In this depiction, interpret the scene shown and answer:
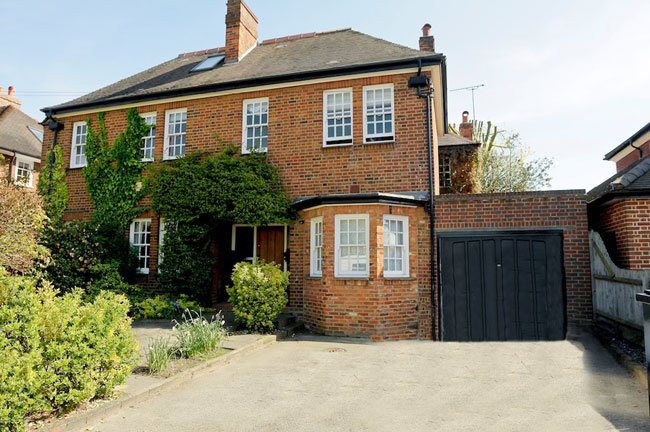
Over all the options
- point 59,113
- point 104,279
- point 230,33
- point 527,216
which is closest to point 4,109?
point 59,113

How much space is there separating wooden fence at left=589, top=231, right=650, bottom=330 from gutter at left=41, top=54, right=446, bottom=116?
575 cm

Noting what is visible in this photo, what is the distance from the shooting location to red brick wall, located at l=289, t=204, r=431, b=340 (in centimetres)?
918

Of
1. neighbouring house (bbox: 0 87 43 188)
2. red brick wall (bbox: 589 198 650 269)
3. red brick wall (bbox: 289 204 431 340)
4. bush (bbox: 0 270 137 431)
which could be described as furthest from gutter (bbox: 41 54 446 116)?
neighbouring house (bbox: 0 87 43 188)

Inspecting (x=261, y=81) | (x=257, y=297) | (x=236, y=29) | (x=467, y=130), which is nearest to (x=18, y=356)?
(x=257, y=297)

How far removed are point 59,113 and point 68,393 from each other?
12.8m

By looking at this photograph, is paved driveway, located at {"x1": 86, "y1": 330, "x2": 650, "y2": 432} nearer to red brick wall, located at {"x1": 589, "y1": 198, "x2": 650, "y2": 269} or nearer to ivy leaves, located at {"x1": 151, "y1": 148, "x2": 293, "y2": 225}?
red brick wall, located at {"x1": 589, "y1": 198, "x2": 650, "y2": 269}

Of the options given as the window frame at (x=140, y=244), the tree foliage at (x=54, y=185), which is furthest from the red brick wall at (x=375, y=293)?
the tree foliage at (x=54, y=185)

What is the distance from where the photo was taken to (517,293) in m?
9.10

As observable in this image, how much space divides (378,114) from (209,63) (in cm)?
719

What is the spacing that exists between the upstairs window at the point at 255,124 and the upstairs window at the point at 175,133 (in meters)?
2.11

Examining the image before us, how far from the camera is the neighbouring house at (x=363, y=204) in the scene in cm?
914

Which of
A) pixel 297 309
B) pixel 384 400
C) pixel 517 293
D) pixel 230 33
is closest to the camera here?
pixel 384 400

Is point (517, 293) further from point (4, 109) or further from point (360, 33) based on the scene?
point (4, 109)

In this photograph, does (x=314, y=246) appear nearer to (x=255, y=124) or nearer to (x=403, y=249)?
(x=403, y=249)
